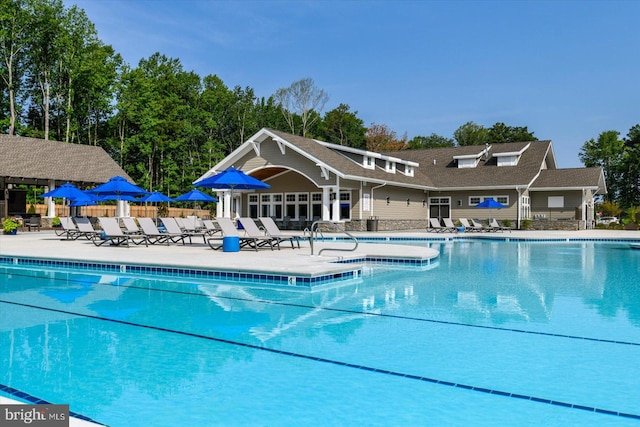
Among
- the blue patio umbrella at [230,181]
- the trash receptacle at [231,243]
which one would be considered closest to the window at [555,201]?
the blue patio umbrella at [230,181]

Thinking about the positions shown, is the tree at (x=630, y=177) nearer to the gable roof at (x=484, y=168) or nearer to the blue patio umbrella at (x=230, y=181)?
the gable roof at (x=484, y=168)

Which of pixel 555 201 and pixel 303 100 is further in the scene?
pixel 303 100

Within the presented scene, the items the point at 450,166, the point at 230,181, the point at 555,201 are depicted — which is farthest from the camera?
the point at 450,166

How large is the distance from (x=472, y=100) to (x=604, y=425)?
141 feet

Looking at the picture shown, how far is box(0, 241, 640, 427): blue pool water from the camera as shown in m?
3.66

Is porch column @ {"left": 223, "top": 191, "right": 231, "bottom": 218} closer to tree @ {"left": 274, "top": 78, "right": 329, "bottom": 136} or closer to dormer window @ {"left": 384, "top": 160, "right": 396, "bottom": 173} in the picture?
dormer window @ {"left": 384, "top": 160, "right": 396, "bottom": 173}

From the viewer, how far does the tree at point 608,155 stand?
56312 mm

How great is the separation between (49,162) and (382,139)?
3687 cm

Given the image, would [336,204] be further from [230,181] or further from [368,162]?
[230,181]

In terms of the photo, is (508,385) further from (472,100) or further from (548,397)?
(472,100)

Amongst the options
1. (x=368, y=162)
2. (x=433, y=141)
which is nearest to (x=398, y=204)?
(x=368, y=162)

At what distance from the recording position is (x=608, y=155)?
192ft

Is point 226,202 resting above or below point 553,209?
above

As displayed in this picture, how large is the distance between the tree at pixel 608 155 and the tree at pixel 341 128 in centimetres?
2574
